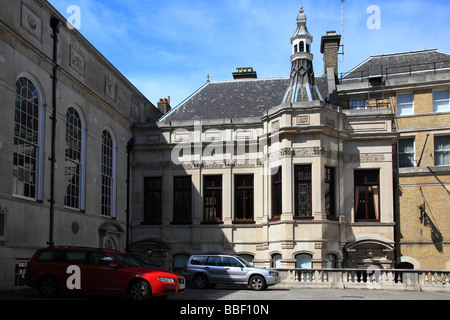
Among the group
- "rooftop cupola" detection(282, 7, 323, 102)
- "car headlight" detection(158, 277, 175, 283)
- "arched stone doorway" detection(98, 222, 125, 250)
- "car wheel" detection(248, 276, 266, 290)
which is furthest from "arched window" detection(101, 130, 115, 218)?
"car headlight" detection(158, 277, 175, 283)

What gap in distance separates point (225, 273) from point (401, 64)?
64.7 ft

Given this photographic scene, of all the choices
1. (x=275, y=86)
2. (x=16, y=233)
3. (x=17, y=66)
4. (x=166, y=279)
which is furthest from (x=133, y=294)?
(x=275, y=86)

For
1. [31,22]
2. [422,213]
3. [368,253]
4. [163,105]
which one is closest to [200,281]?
[368,253]

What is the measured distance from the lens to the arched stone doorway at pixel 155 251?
30953mm

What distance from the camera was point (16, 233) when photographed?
20.2 metres

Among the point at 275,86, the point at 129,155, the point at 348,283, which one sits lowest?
the point at 348,283

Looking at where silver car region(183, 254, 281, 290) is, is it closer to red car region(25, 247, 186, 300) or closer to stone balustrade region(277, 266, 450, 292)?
stone balustrade region(277, 266, 450, 292)

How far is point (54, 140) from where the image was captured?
2309 centimetres

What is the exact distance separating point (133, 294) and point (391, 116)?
18615 millimetres

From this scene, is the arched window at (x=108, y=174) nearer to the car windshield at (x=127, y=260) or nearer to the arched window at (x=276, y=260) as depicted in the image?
the arched window at (x=276, y=260)

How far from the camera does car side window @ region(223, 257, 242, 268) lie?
23.6 m

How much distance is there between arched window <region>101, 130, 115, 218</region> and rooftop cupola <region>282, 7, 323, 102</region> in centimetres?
956

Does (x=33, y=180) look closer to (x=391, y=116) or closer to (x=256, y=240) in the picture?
(x=256, y=240)
